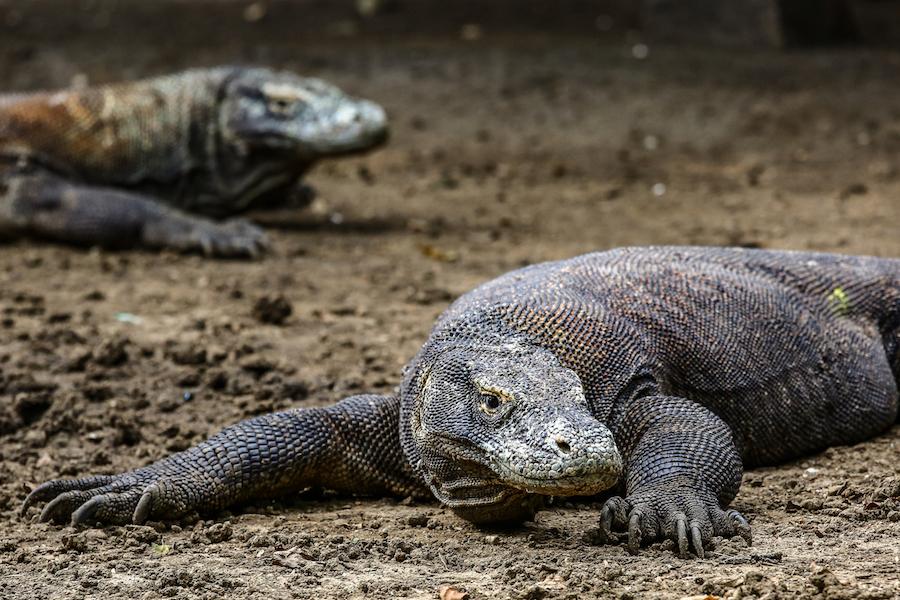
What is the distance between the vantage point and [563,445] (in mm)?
3771

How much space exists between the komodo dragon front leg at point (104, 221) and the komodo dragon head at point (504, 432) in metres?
4.70

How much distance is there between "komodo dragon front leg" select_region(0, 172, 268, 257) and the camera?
29.6 ft

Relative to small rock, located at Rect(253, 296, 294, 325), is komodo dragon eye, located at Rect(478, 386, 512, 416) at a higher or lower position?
higher

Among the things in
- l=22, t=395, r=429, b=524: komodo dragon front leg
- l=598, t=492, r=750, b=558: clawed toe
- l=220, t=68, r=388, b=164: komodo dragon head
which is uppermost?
l=220, t=68, r=388, b=164: komodo dragon head

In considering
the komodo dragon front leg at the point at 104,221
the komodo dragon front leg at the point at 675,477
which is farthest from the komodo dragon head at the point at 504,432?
the komodo dragon front leg at the point at 104,221

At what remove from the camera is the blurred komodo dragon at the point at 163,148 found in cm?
929

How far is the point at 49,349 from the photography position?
6.70 meters

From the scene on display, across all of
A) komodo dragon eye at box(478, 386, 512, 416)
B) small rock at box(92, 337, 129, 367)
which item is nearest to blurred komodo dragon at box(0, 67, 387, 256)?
small rock at box(92, 337, 129, 367)

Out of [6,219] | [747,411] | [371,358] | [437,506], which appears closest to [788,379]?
[747,411]

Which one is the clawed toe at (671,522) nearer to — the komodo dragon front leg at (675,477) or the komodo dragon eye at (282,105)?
the komodo dragon front leg at (675,477)

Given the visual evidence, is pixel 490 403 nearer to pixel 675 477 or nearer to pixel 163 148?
pixel 675 477

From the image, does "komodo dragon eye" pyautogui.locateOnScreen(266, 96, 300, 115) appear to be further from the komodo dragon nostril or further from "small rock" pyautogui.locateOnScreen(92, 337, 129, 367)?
the komodo dragon nostril

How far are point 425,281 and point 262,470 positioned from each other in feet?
11.6

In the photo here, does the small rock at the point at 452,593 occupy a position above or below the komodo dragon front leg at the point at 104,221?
above
